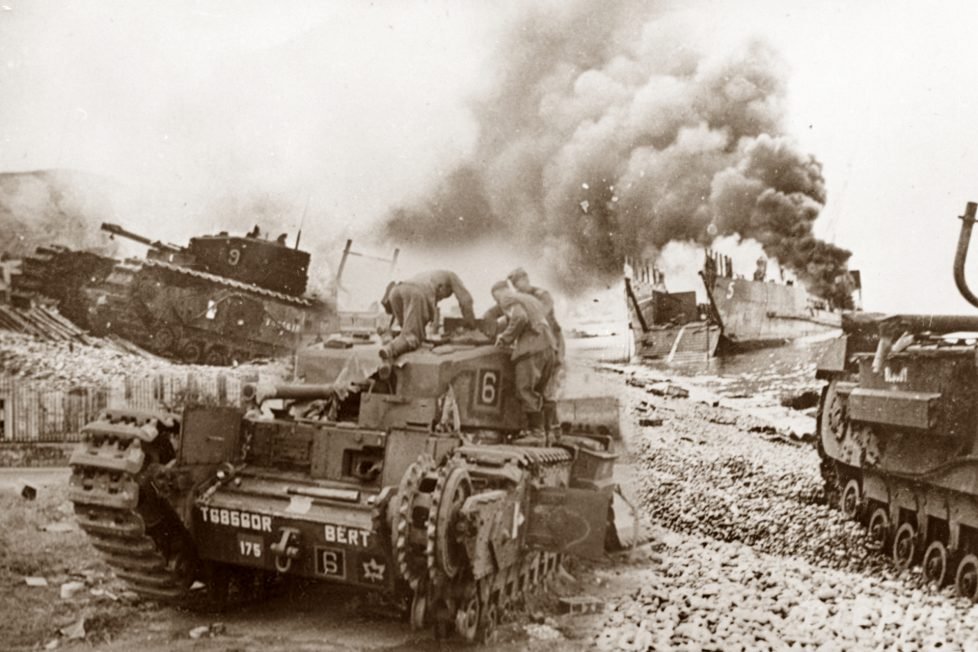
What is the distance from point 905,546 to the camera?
25.8 ft

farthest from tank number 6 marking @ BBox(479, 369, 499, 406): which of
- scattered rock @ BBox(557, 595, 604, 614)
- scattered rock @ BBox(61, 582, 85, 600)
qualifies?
scattered rock @ BBox(61, 582, 85, 600)

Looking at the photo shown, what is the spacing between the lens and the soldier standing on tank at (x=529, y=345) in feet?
23.4

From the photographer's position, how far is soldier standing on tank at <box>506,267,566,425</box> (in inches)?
295

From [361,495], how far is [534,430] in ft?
6.02

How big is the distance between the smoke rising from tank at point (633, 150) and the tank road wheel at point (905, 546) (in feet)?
8.16

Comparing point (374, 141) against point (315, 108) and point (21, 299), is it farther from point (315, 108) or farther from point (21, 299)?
point (21, 299)

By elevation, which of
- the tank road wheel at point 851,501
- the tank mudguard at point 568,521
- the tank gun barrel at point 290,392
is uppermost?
the tank gun barrel at point 290,392

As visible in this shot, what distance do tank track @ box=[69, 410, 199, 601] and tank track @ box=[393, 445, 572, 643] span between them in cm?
177

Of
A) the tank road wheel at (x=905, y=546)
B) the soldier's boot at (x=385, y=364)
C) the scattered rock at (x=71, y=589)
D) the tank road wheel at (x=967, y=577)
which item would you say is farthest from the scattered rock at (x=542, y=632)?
the scattered rock at (x=71, y=589)

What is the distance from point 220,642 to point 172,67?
444 centimetres

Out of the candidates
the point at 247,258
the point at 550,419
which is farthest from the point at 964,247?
the point at 247,258

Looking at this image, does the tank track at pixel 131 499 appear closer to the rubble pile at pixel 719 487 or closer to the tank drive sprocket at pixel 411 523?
the tank drive sprocket at pixel 411 523

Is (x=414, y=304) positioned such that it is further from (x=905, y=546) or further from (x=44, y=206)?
(x=905, y=546)

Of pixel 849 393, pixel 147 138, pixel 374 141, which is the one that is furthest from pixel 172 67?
pixel 849 393
